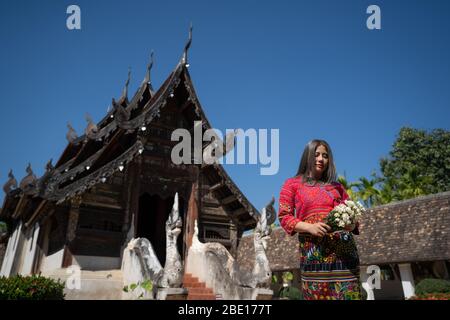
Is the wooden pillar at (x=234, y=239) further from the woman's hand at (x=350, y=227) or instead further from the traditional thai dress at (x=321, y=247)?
the woman's hand at (x=350, y=227)

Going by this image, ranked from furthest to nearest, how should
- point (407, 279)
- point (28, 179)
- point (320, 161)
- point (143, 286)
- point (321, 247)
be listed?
point (407, 279)
point (28, 179)
point (143, 286)
point (320, 161)
point (321, 247)

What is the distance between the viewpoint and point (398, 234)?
16219mm

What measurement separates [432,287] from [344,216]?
1415 centimetres

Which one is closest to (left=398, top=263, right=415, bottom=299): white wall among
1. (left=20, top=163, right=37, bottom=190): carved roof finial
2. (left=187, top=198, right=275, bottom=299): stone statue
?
(left=187, top=198, right=275, bottom=299): stone statue

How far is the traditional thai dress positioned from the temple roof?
23.8ft

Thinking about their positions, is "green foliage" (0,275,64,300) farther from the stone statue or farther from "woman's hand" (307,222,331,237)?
"woman's hand" (307,222,331,237)

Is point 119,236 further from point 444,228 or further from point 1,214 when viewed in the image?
point 444,228

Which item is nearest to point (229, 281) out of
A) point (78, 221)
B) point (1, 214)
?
point (78, 221)

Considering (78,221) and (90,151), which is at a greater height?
(90,151)

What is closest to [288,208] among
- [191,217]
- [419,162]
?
[191,217]

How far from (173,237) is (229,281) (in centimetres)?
199

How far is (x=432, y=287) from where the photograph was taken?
14000mm

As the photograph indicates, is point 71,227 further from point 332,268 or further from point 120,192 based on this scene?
point 332,268

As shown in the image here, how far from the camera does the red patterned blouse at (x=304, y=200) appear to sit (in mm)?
2775
